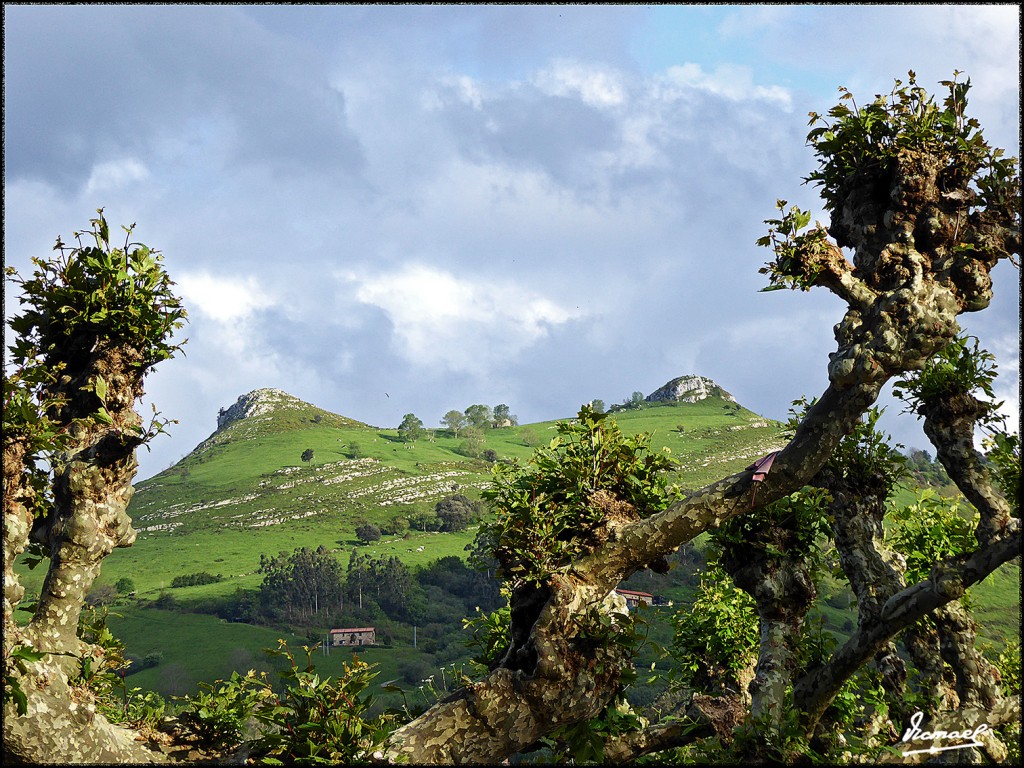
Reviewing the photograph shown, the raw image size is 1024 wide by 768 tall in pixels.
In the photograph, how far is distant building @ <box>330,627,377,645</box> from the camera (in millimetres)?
99438

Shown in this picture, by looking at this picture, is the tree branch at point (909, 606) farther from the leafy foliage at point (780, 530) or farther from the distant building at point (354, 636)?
the distant building at point (354, 636)

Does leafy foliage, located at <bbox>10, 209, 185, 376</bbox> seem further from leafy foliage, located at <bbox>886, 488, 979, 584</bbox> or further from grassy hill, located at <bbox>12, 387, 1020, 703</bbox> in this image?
grassy hill, located at <bbox>12, 387, 1020, 703</bbox>

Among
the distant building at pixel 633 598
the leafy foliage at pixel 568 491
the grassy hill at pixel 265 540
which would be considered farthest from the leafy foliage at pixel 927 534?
the grassy hill at pixel 265 540

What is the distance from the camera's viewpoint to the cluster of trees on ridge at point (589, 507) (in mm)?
7246

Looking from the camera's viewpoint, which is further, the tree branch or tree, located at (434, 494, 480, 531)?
tree, located at (434, 494, 480, 531)

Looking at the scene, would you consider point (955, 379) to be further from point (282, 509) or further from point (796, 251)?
point (282, 509)

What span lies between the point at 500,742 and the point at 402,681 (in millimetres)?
76571

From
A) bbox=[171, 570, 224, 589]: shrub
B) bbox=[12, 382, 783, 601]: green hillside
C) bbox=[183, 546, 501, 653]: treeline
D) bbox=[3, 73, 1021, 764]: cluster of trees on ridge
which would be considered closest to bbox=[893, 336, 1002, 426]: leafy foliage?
bbox=[3, 73, 1021, 764]: cluster of trees on ridge

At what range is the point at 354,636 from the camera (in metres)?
101

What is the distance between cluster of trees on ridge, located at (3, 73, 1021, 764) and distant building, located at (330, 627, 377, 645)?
3731 inches

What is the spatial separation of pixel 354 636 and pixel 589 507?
100 meters

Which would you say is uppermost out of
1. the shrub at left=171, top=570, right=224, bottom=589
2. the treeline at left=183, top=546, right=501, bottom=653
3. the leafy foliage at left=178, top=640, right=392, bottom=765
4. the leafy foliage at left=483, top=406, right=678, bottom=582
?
the leafy foliage at left=483, top=406, right=678, bottom=582

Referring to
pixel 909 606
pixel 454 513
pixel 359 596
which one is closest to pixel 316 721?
pixel 909 606

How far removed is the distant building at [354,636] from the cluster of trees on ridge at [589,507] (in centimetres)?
9477
